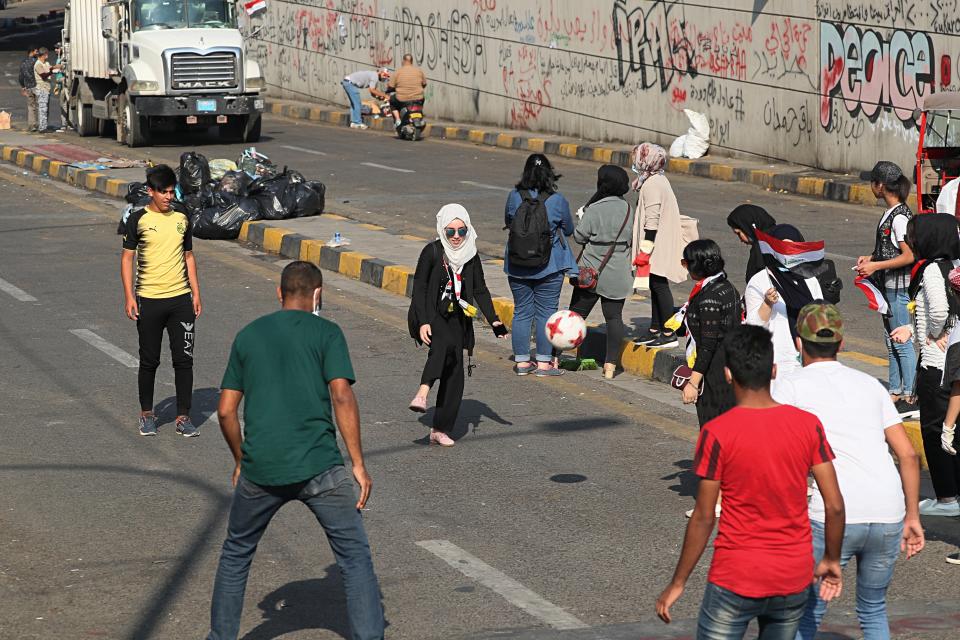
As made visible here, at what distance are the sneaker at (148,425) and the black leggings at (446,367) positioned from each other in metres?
1.69

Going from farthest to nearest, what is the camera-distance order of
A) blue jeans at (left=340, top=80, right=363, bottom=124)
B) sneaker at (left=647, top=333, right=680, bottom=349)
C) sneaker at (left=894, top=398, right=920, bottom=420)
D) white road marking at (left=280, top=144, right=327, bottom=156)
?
blue jeans at (left=340, top=80, right=363, bottom=124) → white road marking at (left=280, top=144, right=327, bottom=156) → sneaker at (left=647, top=333, right=680, bottom=349) → sneaker at (left=894, top=398, right=920, bottom=420)

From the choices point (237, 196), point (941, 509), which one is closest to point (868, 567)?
point (941, 509)

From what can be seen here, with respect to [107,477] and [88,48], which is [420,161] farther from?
[107,477]

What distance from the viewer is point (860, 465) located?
4918mm

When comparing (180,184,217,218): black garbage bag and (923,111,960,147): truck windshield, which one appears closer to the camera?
(923,111,960,147): truck windshield

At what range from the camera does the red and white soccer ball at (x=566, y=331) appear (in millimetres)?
10016

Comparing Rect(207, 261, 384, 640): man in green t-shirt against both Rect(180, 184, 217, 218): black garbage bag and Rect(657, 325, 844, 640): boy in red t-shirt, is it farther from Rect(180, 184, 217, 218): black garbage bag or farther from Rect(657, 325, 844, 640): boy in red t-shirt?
Rect(180, 184, 217, 218): black garbage bag

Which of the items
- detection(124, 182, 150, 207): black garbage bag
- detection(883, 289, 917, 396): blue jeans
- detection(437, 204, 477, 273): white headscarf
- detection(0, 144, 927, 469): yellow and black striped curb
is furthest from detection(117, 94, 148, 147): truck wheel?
detection(883, 289, 917, 396): blue jeans

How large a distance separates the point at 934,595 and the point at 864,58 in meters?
16.1

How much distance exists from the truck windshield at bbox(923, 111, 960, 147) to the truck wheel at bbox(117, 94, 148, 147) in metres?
16.7

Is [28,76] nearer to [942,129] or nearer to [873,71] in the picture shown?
[873,71]

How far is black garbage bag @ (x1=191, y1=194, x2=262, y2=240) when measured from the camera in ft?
57.6

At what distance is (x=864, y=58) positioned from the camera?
21203 millimetres

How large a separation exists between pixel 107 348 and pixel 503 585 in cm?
600
